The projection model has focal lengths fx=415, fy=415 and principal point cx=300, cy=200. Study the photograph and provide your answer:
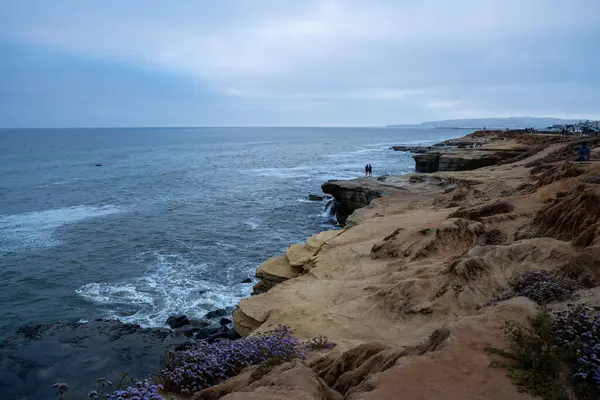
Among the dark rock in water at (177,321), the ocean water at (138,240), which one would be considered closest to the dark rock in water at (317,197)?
the ocean water at (138,240)

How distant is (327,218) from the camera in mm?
36406

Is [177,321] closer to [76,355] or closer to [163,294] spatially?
[163,294]

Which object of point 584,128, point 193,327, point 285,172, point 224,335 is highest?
point 584,128

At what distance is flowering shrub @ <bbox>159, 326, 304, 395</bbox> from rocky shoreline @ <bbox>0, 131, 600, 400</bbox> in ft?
2.43

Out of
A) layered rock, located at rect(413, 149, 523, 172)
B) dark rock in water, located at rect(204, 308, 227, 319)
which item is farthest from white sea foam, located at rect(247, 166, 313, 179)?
dark rock in water, located at rect(204, 308, 227, 319)

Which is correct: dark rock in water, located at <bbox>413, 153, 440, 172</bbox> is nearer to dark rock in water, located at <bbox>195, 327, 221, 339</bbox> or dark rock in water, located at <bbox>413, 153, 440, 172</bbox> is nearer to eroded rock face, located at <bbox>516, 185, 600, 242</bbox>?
eroded rock face, located at <bbox>516, 185, 600, 242</bbox>

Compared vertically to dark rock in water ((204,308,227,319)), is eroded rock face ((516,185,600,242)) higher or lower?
higher

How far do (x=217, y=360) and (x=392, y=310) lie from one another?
502cm

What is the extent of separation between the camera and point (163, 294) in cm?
2062

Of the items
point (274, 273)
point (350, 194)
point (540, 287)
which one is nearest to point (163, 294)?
point (274, 273)

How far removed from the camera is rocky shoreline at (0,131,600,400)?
18.4 ft

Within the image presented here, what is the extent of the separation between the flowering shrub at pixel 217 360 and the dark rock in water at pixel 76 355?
667 centimetres

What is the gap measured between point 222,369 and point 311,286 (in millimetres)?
6381

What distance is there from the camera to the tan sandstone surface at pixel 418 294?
18.0 ft
